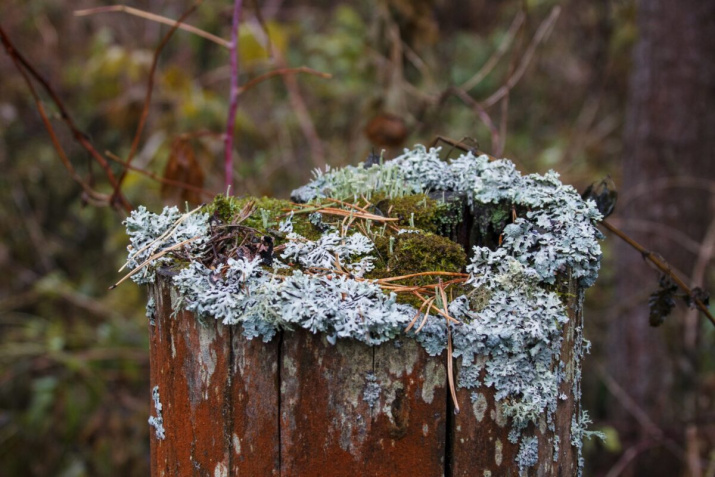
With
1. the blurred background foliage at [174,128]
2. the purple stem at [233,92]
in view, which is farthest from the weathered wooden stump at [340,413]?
the blurred background foliage at [174,128]

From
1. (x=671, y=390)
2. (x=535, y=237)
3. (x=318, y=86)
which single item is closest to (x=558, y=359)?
(x=535, y=237)

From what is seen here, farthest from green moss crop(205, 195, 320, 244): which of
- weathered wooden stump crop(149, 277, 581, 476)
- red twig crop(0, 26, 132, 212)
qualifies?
red twig crop(0, 26, 132, 212)

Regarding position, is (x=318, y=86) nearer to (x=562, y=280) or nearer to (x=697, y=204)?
(x=697, y=204)

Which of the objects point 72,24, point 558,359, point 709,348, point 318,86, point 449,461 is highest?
point 72,24

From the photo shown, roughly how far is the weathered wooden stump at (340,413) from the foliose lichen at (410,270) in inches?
1.3

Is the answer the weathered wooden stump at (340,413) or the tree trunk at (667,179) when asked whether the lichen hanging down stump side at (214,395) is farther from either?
the tree trunk at (667,179)

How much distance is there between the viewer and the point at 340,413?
1.27 metres

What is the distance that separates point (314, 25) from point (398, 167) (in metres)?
6.57

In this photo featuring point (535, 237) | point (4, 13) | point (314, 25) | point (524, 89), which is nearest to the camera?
point (535, 237)

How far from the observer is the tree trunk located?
13.4ft

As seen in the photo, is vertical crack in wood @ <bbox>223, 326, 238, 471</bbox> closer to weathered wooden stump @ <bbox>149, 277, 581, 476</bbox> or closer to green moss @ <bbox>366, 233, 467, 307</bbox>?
weathered wooden stump @ <bbox>149, 277, 581, 476</bbox>

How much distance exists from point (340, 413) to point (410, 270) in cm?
36

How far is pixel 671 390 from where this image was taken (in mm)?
4191

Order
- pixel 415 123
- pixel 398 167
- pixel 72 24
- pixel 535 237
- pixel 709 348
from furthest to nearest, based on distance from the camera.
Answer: pixel 72 24
pixel 709 348
pixel 415 123
pixel 398 167
pixel 535 237
